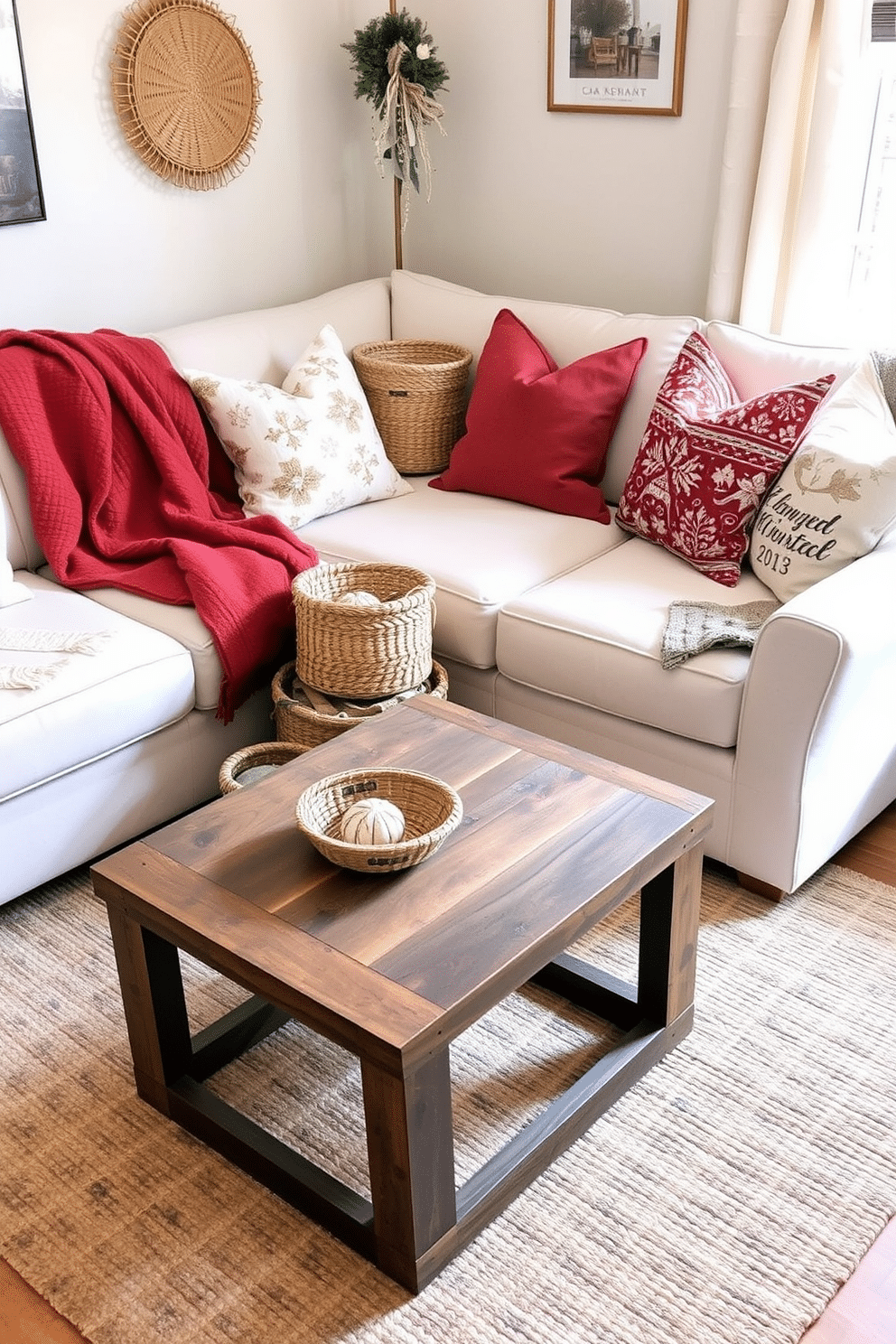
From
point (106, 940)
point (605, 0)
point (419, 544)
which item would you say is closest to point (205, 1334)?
point (106, 940)

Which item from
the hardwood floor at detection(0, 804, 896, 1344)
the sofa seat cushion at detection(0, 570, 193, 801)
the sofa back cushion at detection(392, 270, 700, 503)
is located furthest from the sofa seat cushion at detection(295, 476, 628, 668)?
the hardwood floor at detection(0, 804, 896, 1344)

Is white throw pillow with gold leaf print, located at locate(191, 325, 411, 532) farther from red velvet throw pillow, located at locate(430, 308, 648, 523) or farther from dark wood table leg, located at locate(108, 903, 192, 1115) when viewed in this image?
dark wood table leg, located at locate(108, 903, 192, 1115)

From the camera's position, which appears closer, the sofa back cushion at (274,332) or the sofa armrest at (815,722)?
the sofa armrest at (815,722)

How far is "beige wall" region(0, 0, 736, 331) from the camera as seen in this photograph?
10.0ft

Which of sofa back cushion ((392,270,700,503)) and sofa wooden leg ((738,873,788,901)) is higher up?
sofa back cushion ((392,270,700,503))

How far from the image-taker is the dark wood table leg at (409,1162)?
5.03ft

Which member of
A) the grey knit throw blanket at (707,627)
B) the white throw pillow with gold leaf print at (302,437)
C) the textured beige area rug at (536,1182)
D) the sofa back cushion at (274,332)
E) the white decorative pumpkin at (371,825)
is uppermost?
the sofa back cushion at (274,332)

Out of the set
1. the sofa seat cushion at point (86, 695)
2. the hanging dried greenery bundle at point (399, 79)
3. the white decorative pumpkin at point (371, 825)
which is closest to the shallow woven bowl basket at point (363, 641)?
the sofa seat cushion at point (86, 695)

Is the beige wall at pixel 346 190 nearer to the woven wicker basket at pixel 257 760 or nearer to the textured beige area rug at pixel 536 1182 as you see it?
the woven wicker basket at pixel 257 760

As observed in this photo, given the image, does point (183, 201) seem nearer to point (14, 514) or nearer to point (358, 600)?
point (14, 514)

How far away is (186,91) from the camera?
3.22 meters

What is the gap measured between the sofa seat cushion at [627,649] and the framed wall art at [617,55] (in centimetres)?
125

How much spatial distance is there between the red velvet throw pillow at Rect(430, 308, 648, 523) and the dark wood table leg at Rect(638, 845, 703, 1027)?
4.16 ft

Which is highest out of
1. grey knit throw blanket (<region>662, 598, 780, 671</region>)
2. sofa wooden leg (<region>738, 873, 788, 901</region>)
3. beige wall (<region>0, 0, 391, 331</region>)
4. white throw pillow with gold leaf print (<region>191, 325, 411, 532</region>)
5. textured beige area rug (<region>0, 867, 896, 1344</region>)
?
beige wall (<region>0, 0, 391, 331</region>)
